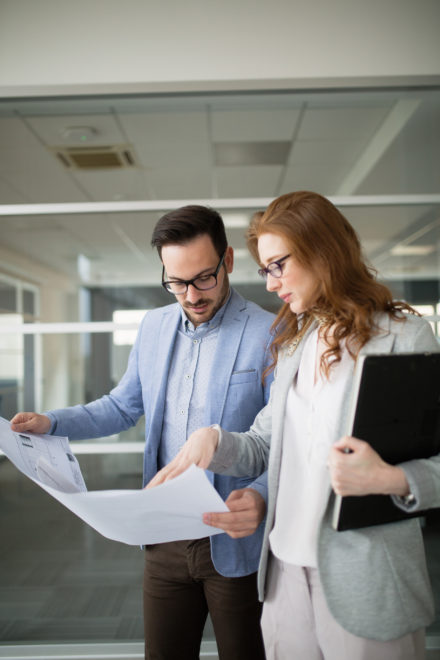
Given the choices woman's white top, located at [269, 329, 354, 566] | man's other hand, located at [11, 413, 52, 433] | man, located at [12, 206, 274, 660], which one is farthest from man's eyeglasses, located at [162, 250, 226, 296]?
man's other hand, located at [11, 413, 52, 433]

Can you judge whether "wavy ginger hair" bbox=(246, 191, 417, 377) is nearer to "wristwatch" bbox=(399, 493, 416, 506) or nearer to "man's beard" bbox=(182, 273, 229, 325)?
"wristwatch" bbox=(399, 493, 416, 506)

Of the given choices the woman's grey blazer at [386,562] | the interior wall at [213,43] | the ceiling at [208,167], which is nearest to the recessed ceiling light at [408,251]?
the ceiling at [208,167]

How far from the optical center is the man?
1.35m

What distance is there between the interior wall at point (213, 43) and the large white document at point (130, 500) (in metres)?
1.83

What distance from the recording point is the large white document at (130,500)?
35.0 inches

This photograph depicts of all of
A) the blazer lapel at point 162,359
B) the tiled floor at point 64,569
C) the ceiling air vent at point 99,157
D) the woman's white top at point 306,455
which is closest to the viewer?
the woman's white top at point 306,455

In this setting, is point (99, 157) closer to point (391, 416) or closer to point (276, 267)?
point (276, 267)

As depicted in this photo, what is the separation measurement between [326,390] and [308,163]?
1801 millimetres

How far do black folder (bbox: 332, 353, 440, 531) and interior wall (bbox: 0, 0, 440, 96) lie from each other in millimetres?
1903

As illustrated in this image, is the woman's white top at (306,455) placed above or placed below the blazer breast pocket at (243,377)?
below

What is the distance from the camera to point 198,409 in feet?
4.62

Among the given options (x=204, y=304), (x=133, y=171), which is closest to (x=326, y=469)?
(x=204, y=304)

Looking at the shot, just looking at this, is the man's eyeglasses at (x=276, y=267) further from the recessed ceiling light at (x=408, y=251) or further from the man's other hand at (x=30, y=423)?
the recessed ceiling light at (x=408, y=251)

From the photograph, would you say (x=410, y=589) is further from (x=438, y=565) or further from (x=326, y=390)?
(x=438, y=565)
